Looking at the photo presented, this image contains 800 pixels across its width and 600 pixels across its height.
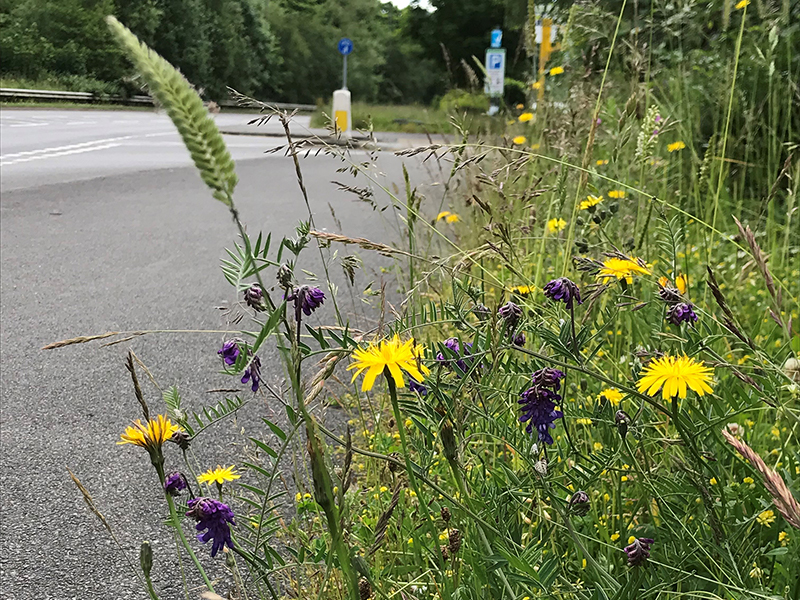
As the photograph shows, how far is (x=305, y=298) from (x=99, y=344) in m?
2.09

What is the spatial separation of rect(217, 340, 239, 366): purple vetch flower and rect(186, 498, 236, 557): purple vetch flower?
0.71 ft

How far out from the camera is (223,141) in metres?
0.49

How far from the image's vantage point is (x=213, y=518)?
91 cm

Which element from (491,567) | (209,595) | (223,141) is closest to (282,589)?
(491,567)

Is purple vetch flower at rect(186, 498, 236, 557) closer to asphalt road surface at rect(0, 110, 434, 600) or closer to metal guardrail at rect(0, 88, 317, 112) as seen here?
asphalt road surface at rect(0, 110, 434, 600)

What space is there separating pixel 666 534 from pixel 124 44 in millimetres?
1016

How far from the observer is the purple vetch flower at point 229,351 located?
1.03 meters

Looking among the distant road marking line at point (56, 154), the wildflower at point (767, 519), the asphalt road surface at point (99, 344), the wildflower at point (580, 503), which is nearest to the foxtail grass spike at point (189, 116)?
the asphalt road surface at point (99, 344)

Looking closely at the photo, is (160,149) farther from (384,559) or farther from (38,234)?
(384,559)

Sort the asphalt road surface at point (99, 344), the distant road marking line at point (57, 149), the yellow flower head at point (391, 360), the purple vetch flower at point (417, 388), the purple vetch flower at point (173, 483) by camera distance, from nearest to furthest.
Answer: the yellow flower head at point (391, 360) → the purple vetch flower at point (173, 483) → the purple vetch flower at point (417, 388) → the asphalt road surface at point (99, 344) → the distant road marking line at point (57, 149)

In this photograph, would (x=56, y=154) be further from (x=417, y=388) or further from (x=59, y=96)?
(x=59, y=96)

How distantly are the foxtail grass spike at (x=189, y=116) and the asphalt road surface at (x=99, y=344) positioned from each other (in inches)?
1.7

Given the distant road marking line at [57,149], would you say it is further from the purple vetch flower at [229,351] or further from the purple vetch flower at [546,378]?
the purple vetch flower at [546,378]

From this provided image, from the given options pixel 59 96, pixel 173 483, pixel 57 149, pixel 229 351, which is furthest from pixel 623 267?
pixel 59 96
